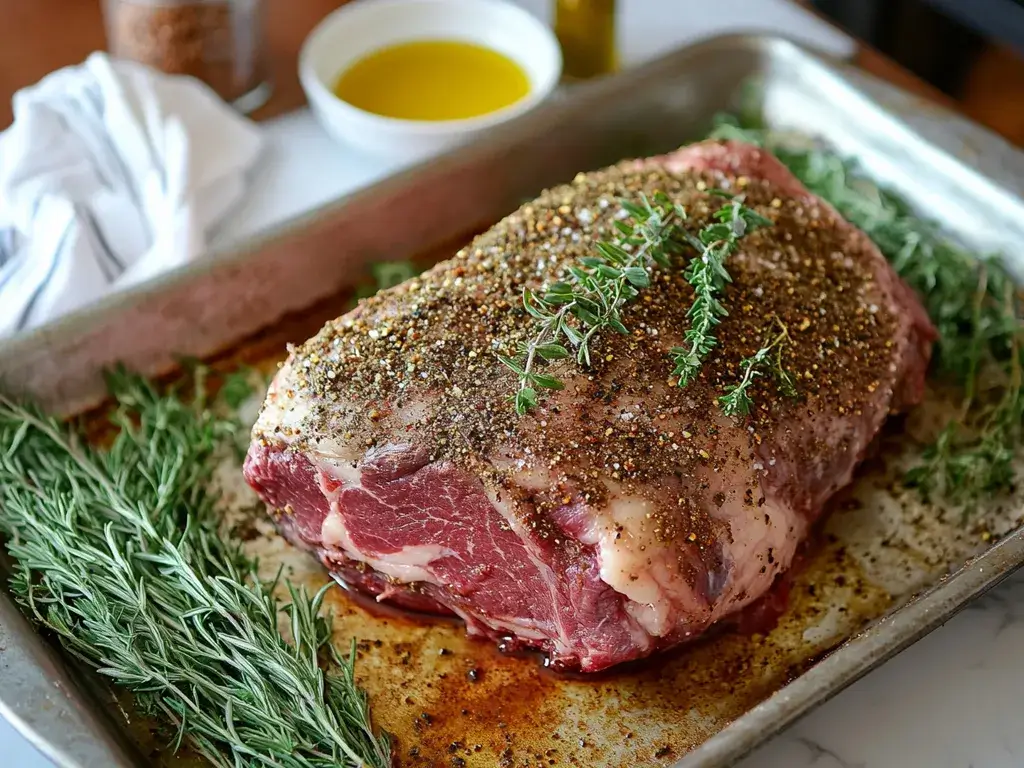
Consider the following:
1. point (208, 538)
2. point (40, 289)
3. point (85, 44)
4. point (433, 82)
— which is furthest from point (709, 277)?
point (85, 44)

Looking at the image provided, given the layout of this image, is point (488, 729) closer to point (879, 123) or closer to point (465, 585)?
point (465, 585)

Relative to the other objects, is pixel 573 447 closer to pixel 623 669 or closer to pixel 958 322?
Answer: pixel 623 669

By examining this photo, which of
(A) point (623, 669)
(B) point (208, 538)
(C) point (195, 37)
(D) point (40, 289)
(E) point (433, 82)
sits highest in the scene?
(C) point (195, 37)

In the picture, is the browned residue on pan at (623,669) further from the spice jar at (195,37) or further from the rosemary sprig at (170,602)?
the spice jar at (195,37)

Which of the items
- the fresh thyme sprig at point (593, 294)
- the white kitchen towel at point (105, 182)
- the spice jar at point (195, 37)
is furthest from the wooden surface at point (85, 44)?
the fresh thyme sprig at point (593, 294)

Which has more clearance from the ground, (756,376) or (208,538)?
(756,376)

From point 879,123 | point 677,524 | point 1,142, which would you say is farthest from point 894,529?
point 1,142
